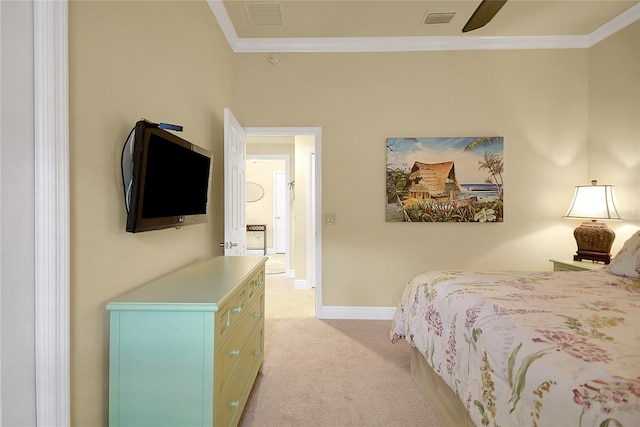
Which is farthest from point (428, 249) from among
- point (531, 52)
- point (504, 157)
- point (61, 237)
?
point (61, 237)

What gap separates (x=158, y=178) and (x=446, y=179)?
287cm

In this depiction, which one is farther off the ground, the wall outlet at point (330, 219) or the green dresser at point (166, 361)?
the wall outlet at point (330, 219)

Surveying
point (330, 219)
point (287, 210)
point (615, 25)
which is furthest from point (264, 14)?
point (615, 25)

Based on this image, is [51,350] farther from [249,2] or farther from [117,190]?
[249,2]

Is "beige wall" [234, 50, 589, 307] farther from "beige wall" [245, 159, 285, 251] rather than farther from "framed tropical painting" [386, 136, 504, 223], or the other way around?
"beige wall" [245, 159, 285, 251]

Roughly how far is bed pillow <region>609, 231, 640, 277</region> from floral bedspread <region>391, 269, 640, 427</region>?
8cm

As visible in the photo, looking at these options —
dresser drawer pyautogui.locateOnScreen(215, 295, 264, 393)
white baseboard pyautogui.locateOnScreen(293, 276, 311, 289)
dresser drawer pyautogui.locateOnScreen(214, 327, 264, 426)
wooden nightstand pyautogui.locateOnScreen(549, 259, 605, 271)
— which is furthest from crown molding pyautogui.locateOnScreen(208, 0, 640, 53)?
white baseboard pyautogui.locateOnScreen(293, 276, 311, 289)

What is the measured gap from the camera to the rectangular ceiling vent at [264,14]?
2.85m

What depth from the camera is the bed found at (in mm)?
908

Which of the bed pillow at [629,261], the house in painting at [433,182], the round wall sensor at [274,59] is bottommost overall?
the bed pillow at [629,261]

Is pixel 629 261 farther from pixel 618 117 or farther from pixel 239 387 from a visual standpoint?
pixel 239 387

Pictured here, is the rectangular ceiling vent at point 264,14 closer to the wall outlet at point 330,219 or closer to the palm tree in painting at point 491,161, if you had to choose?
the wall outlet at point 330,219

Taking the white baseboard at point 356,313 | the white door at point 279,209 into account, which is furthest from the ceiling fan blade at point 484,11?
the white door at point 279,209

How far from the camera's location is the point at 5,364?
0.98 meters
